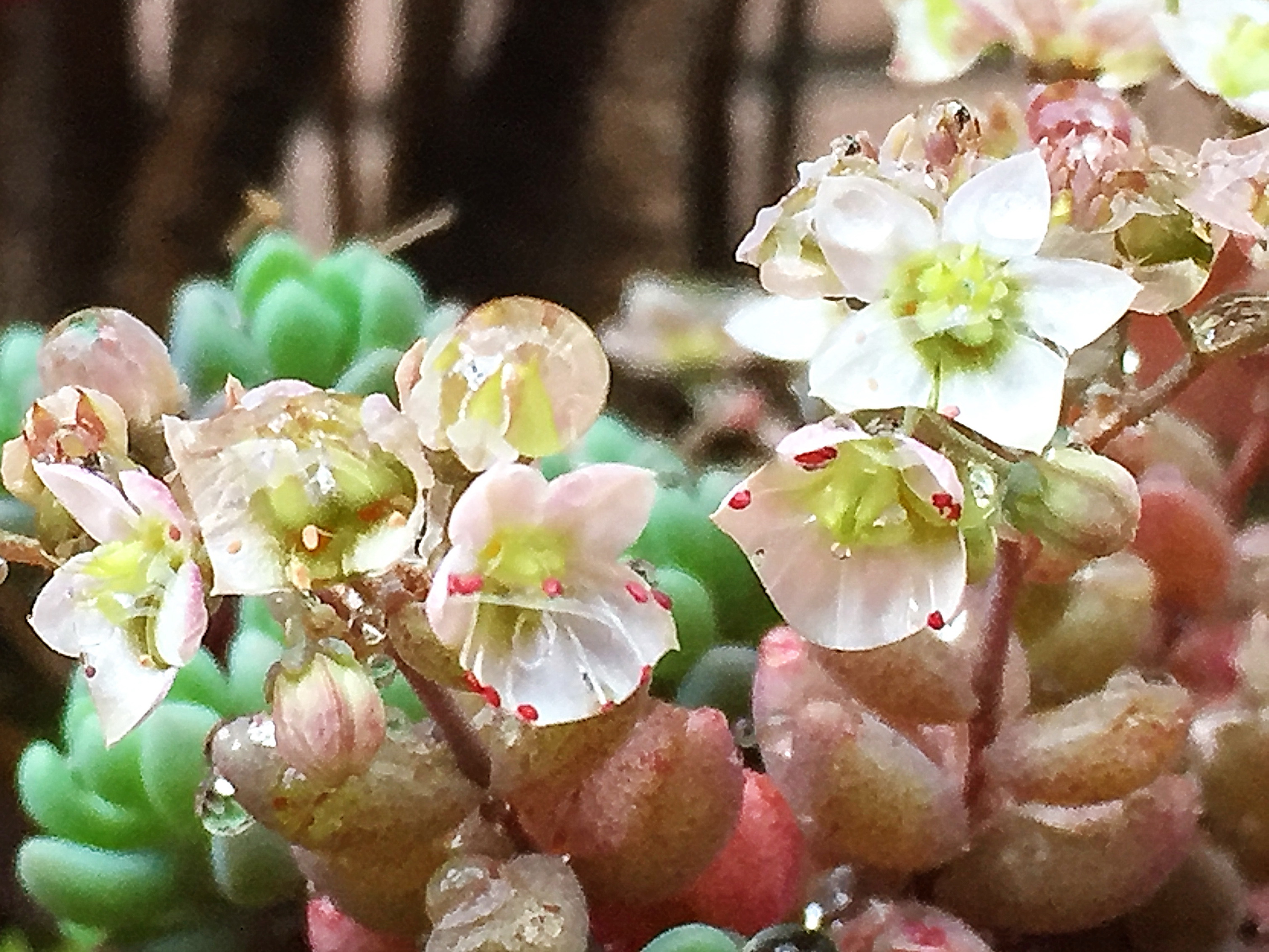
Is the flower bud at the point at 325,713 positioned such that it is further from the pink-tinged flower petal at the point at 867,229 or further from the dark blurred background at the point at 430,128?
the dark blurred background at the point at 430,128

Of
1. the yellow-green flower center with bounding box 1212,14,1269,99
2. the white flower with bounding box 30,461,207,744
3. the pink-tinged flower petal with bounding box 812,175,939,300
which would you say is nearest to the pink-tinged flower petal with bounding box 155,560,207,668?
the white flower with bounding box 30,461,207,744

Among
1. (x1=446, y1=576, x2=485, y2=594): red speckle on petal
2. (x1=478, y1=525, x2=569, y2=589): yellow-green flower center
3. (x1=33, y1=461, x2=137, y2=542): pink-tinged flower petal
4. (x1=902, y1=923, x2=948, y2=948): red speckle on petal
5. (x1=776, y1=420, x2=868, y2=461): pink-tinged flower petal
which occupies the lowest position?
(x1=902, y1=923, x2=948, y2=948): red speckle on petal

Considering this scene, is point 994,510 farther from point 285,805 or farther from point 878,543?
point 285,805

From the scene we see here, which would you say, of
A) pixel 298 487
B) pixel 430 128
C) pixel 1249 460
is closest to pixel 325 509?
pixel 298 487

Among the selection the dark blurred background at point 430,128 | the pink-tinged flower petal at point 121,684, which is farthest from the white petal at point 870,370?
the dark blurred background at point 430,128

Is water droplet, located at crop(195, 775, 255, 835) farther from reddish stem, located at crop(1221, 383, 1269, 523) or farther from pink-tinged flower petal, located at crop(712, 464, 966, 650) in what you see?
reddish stem, located at crop(1221, 383, 1269, 523)

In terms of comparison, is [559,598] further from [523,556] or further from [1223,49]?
[1223,49]

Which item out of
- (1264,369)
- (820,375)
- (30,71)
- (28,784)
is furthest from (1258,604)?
(30,71)
